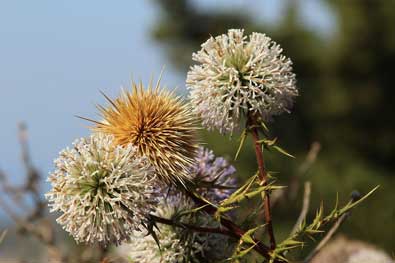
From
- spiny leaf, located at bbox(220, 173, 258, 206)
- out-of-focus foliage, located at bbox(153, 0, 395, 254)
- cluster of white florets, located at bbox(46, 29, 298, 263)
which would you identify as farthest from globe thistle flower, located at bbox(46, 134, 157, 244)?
out-of-focus foliage, located at bbox(153, 0, 395, 254)

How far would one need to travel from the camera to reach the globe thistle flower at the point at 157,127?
50.4 inches

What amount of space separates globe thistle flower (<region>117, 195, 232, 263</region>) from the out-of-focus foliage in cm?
1068

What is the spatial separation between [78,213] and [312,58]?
40.7ft

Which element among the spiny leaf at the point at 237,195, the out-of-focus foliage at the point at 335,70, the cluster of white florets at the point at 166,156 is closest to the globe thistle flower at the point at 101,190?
the cluster of white florets at the point at 166,156

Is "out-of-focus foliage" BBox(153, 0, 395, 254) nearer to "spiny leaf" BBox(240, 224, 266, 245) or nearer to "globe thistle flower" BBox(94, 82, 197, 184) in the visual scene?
"globe thistle flower" BBox(94, 82, 197, 184)

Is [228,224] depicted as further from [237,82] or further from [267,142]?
[237,82]

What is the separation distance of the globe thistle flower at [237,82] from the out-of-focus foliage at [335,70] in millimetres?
10746

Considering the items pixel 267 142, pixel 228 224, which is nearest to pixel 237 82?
pixel 267 142

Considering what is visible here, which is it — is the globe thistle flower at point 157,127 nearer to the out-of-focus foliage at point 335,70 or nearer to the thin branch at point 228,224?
the thin branch at point 228,224

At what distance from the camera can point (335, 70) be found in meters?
13.4

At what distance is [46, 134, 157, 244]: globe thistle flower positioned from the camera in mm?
1188

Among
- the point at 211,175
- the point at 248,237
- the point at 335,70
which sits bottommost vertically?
the point at 248,237

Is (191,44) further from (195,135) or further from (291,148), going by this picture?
(195,135)

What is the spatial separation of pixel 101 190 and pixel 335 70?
12.5 metres
